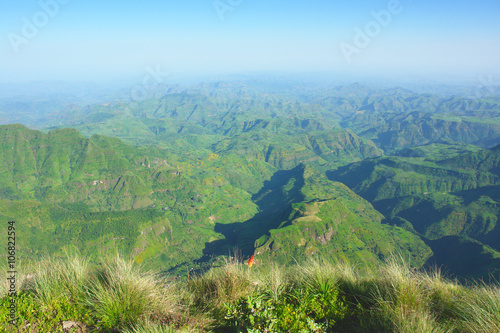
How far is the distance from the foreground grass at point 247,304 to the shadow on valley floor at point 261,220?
5975cm

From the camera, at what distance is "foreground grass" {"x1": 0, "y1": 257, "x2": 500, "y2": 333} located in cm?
407

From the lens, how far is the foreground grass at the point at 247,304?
4.07m

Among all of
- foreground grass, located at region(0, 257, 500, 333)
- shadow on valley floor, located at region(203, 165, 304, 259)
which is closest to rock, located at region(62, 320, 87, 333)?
foreground grass, located at region(0, 257, 500, 333)

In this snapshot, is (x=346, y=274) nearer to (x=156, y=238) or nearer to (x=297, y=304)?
(x=297, y=304)

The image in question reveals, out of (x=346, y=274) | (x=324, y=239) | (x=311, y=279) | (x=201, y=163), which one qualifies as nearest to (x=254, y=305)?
(x=311, y=279)

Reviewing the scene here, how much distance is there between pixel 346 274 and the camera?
5.79 m

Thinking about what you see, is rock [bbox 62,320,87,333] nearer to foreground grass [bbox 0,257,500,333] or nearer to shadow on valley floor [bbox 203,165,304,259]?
foreground grass [bbox 0,257,500,333]

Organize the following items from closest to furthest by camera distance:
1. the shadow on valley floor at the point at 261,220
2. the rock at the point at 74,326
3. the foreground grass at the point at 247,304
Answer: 1. the foreground grass at the point at 247,304
2. the rock at the point at 74,326
3. the shadow on valley floor at the point at 261,220

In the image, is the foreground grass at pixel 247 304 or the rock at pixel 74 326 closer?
the foreground grass at pixel 247 304

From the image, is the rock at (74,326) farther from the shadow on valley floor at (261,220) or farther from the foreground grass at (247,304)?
the shadow on valley floor at (261,220)

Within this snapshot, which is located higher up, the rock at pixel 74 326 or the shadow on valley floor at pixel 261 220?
the rock at pixel 74 326

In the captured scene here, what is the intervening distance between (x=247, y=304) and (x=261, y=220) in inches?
4593

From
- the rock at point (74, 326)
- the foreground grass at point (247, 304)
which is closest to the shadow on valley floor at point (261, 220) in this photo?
the foreground grass at point (247, 304)

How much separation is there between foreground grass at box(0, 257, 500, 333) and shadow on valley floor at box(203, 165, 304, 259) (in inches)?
2353
